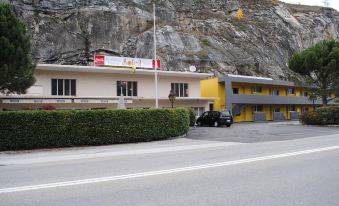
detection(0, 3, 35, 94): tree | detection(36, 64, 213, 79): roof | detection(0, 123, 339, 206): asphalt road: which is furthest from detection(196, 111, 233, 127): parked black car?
detection(0, 123, 339, 206): asphalt road

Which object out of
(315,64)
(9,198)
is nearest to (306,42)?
(315,64)

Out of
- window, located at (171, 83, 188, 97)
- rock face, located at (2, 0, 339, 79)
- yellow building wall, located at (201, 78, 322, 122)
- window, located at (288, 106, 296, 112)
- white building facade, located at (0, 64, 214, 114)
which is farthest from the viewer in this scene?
rock face, located at (2, 0, 339, 79)

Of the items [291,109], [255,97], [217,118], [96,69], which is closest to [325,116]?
[217,118]

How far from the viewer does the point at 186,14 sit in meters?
67.9

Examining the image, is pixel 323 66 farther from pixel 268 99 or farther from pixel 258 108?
pixel 258 108

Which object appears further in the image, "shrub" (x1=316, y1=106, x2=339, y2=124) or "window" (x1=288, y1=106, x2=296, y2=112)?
"window" (x1=288, y1=106, x2=296, y2=112)

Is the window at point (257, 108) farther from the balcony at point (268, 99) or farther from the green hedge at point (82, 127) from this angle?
the green hedge at point (82, 127)

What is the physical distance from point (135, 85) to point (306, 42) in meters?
53.2

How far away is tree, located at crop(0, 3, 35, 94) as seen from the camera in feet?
60.5

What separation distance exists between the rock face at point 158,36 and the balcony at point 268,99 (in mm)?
8484

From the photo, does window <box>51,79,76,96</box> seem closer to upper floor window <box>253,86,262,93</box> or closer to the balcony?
the balcony

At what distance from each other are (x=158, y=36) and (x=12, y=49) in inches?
1511

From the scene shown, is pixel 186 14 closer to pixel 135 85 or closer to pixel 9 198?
pixel 135 85

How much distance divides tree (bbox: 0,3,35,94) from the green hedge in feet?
11.4
